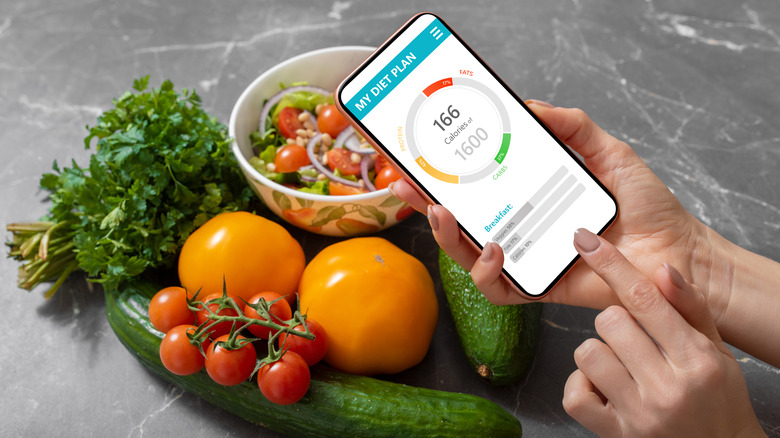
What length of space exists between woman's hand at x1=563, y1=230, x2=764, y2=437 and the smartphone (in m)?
0.18

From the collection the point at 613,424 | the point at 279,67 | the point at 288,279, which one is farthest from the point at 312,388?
the point at 279,67

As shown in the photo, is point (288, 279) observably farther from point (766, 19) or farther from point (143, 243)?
point (766, 19)

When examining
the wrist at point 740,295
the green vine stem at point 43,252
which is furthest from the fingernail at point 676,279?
the green vine stem at point 43,252

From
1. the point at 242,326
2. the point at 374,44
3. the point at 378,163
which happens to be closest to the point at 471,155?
the point at 378,163

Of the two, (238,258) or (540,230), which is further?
(238,258)

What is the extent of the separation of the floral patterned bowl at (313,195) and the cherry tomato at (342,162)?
0.15 meters

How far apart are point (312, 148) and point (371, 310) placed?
503 millimetres

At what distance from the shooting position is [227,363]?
1.08m

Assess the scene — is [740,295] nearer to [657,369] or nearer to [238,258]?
[657,369]

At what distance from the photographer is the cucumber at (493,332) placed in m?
1.20

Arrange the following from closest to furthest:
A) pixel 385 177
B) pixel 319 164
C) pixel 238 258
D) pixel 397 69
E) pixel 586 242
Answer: pixel 586 242
pixel 397 69
pixel 238 258
pixel 385 177
pixel 319 164

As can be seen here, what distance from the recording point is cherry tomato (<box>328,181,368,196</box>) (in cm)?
140

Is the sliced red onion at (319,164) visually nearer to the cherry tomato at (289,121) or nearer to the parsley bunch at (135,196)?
the cherry tomato at (289,121)

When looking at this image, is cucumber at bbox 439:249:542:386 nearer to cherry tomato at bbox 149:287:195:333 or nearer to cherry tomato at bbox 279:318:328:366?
cherry tomato at bbox 279:318:328:366
